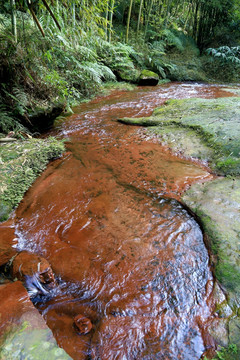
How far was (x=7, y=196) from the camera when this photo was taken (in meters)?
2.74

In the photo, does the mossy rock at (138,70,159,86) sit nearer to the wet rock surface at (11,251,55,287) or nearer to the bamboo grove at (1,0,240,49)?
the bamboo grove at (1,0,240,49)

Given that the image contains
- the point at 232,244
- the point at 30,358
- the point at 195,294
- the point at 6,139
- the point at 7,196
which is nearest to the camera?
the point at 30,358

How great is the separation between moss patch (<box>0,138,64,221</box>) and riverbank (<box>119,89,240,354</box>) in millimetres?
2231

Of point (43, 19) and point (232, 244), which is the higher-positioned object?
point (43, 19)

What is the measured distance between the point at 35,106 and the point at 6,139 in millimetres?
1106

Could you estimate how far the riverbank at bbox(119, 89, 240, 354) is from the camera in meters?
1.67

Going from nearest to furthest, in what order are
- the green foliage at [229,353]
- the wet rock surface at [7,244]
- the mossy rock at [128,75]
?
1. the green foliage at [229,353]
2. the wet rock surface at [7,244]
3. the mossy rock at [128,75]

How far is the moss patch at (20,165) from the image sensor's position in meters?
2.75

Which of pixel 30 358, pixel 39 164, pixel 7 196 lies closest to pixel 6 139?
pixel 39 164

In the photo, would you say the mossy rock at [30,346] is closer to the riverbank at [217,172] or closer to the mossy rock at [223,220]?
the riverbank at [217,172]

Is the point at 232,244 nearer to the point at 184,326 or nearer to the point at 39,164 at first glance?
the point at 184,326

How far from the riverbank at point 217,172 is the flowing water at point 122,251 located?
12cm

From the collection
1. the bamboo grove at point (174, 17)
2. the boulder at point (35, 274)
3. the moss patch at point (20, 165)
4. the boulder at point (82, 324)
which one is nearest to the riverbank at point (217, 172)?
the boulder at point (82, 324)

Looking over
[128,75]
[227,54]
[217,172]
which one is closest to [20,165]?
[217,172]
